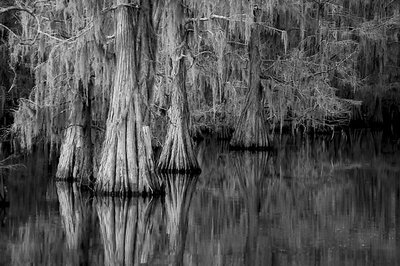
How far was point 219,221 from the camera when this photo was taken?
863 centimetres

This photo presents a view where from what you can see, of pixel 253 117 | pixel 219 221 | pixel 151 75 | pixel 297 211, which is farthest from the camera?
pixel 253 117

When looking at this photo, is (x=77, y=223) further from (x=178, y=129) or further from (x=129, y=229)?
(x=178, y=129)

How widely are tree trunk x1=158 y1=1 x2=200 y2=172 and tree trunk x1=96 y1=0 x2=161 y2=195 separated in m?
2.82

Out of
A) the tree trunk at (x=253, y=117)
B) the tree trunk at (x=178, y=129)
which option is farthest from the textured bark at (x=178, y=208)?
the tree trunk at (x=253, y=117)

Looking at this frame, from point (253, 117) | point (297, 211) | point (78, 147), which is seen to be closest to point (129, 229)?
point (297, 211)

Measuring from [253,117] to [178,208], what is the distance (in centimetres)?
926

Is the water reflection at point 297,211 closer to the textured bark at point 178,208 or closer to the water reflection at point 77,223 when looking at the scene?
the textured bark at point 178,208

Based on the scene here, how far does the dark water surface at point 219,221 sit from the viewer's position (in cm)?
676

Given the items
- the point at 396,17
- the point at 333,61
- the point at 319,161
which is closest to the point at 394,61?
the point at 396,17

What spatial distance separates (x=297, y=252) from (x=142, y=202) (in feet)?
Result: 11.1

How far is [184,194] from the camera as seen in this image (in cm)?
1086

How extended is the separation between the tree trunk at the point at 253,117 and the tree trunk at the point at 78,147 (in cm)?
767

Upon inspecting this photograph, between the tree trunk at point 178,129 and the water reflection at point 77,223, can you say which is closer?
the water reflection at point 77,223

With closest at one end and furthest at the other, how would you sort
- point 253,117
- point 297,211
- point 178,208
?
point 297,211 → point 178,208 → point 253,117
